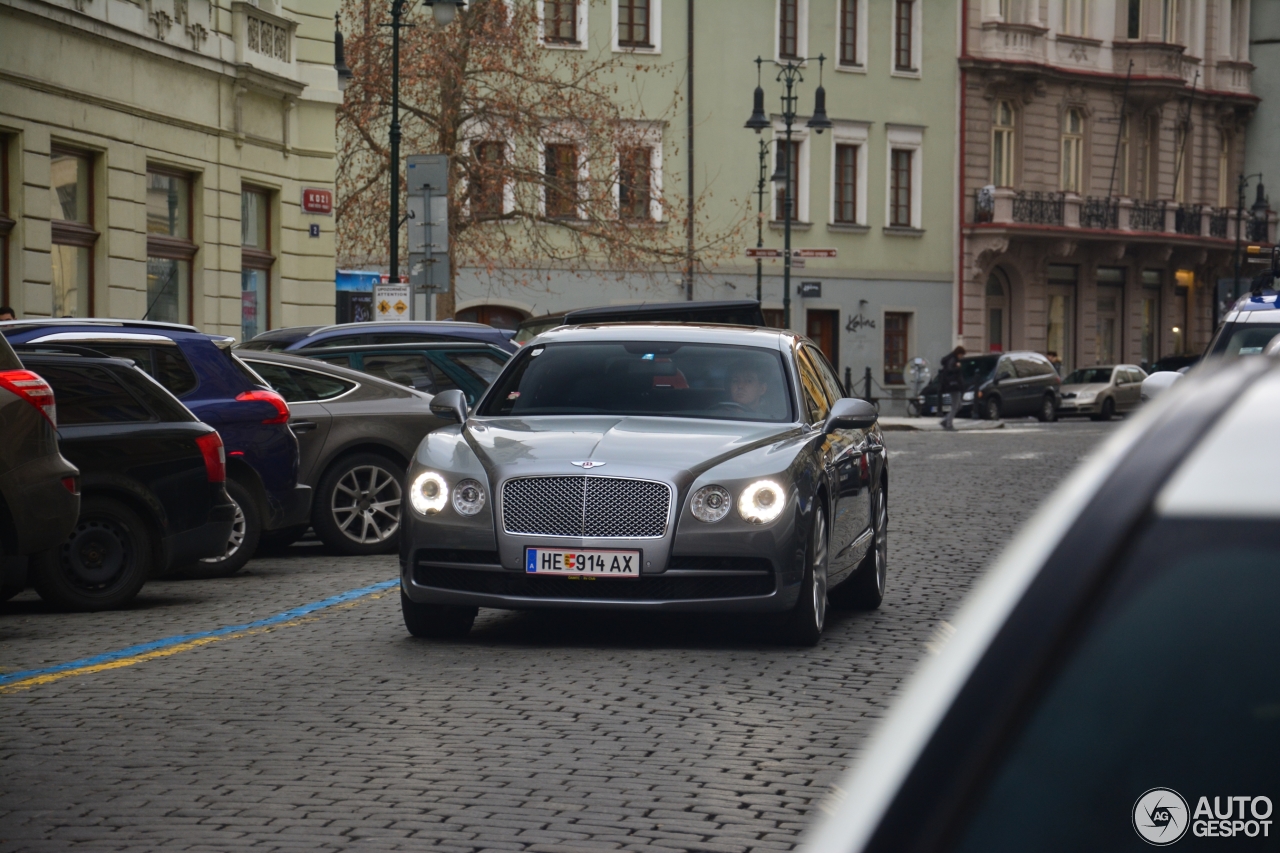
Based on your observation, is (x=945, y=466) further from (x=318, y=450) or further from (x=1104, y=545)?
(x=1104, y=545)

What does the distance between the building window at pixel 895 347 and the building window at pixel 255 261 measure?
2517cm

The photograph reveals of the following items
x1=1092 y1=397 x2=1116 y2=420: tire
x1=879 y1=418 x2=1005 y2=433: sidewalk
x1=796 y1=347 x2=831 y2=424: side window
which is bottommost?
x1=879 y1=418 x2=1005 y2=433: sidewalk

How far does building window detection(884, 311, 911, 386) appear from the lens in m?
52.4

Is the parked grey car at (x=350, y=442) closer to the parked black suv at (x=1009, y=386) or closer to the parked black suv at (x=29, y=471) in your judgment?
the parked black suv at (x=29, y=471)

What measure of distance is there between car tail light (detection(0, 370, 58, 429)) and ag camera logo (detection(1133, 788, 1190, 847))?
878cm

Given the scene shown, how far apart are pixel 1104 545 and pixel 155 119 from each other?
25318 millimetres

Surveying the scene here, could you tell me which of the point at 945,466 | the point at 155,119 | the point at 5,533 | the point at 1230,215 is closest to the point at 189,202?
the point at 155,119

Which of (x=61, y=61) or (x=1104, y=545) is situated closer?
(x=1104, y=545)

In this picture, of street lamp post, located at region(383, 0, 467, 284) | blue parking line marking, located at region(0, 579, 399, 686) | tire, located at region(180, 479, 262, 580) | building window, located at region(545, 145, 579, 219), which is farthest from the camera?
building window, located at region(545, 145, 579, 219)

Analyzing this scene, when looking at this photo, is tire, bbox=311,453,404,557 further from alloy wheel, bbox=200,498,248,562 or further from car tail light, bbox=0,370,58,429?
car tail light, bbox=0,370,58,429

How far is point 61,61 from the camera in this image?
2295 centimetres

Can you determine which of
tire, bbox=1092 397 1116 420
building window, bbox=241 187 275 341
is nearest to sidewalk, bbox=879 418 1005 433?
tire, bbox=1092 397 1116 420

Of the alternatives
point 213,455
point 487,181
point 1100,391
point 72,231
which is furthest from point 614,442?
point 1100,391

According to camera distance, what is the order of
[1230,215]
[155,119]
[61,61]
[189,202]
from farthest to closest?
[1230,215] < [189,202] < [155,119] < [61,61]
